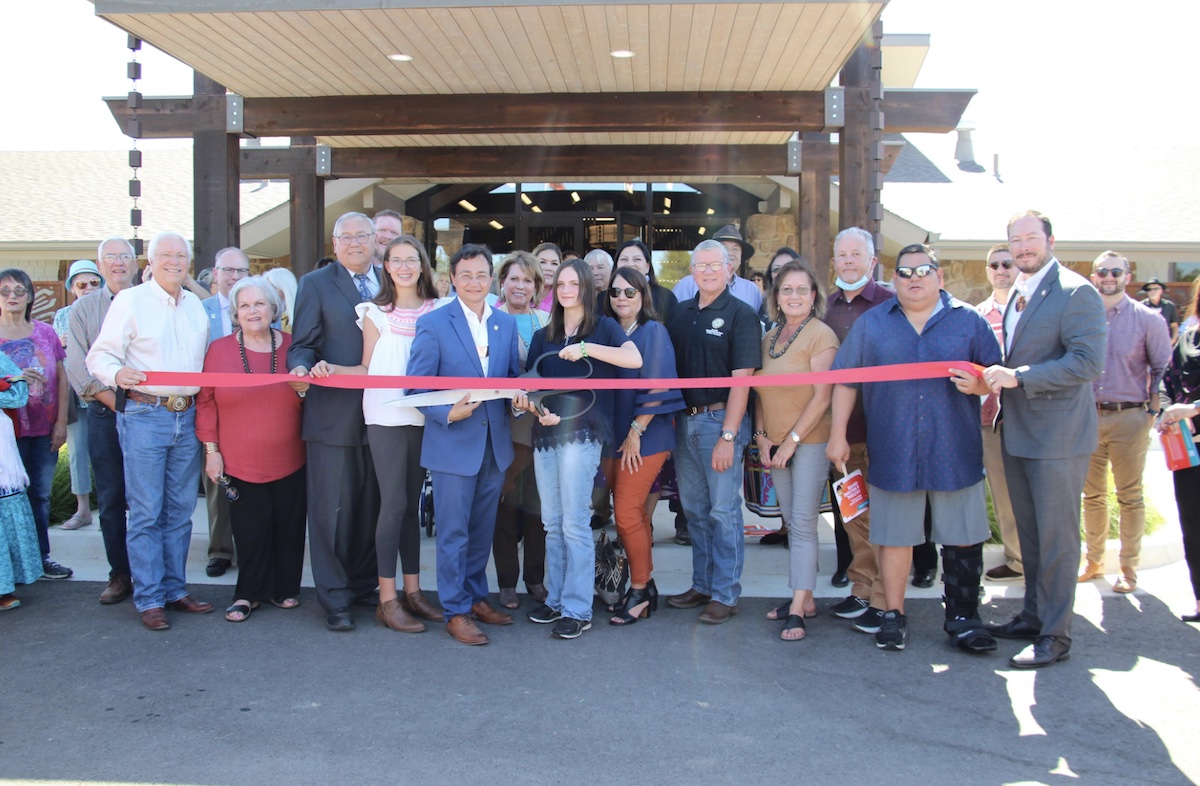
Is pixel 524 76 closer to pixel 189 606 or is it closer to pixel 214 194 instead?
pixel 214 194

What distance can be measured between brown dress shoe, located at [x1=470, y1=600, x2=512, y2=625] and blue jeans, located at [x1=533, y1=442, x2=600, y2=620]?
33 cm

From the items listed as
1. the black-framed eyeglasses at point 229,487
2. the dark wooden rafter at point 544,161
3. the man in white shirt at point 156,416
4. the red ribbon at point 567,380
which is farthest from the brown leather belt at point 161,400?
the dark wooden rafter at point 544,161

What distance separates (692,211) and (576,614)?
35.7 ft

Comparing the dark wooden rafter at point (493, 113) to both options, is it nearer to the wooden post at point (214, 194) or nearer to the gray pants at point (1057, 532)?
the wooden post at point (214, 194)

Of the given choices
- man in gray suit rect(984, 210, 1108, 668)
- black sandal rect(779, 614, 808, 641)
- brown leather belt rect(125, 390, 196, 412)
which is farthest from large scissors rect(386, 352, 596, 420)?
man in gray suit rect(984, 210, 1108, 668)

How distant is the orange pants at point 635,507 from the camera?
204 inches

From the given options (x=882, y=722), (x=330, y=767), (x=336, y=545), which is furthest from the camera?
(x=336, y=545)

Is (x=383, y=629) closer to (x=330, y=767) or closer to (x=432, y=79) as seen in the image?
(x=330, y=767)

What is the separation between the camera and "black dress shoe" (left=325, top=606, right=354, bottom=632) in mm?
5035

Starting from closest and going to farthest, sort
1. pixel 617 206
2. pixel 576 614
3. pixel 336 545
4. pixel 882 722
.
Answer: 1. pixel 882 722
2. pixel 576 614
3. pixel 336 545
4. pixel 617 206

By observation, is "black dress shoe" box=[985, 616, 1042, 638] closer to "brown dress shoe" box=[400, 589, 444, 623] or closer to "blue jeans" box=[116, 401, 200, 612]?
"brown dress shoe" box=[400, 589, 444, 623]

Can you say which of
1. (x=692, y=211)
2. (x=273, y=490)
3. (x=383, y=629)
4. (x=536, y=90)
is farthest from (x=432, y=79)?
(x=692, y=211)

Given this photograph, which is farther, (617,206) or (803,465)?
(617,206)

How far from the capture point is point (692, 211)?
14930mm
